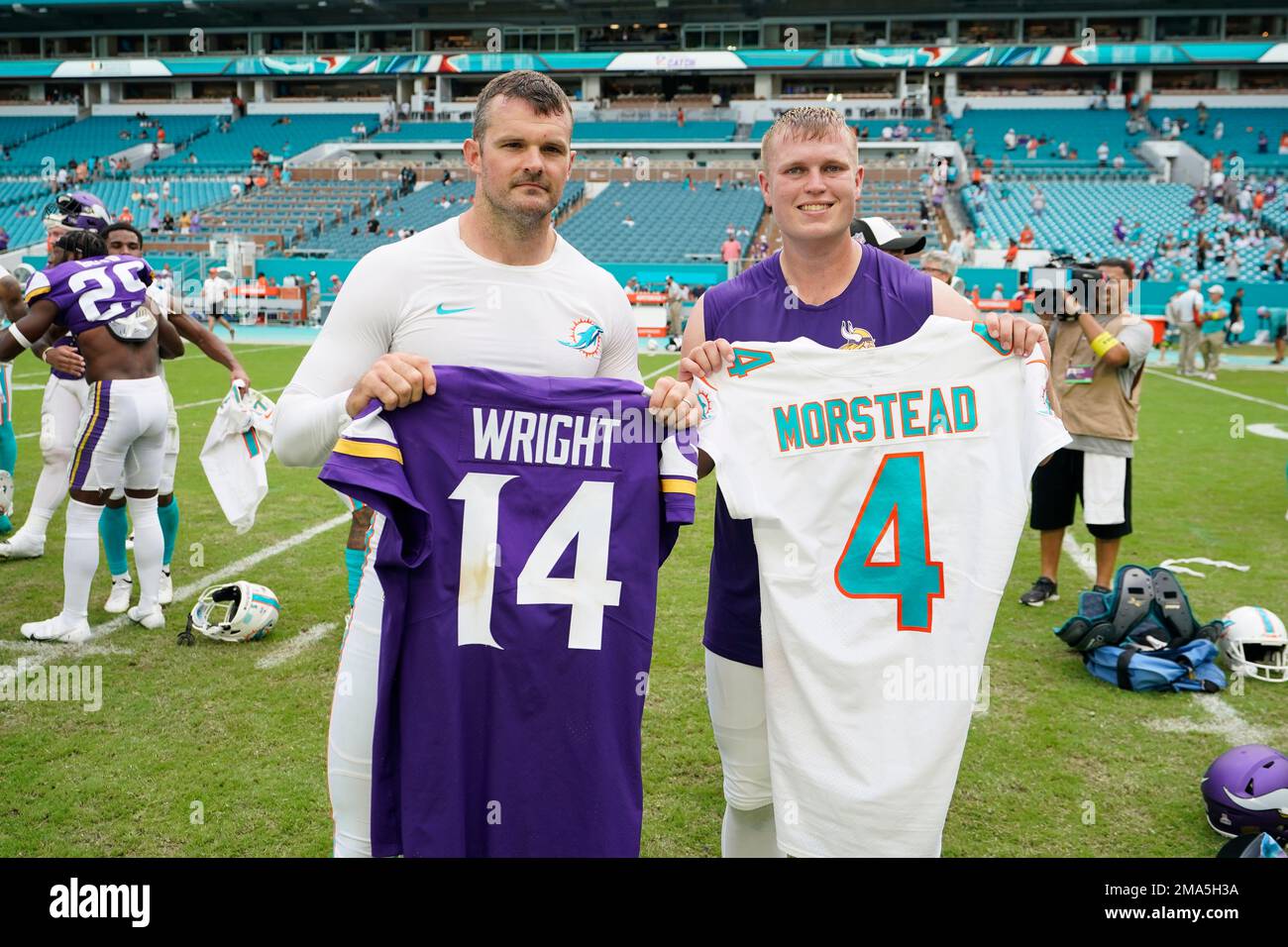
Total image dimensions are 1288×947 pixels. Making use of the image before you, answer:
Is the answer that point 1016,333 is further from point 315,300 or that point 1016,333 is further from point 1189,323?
point 315,300

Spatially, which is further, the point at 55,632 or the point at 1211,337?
the point at 1211,337

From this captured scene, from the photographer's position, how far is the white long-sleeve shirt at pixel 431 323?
2.50 meters

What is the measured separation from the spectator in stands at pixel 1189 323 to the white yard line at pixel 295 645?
727 inches

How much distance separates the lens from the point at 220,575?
6.80 meters

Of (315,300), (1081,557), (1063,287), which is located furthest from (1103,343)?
(315,300)

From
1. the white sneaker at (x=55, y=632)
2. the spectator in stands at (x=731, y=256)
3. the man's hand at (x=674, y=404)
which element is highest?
the man's hand at (x=674, y=404)

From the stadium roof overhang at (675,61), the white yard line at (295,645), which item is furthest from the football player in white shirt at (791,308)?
the stadium roof overhang at (675,61)

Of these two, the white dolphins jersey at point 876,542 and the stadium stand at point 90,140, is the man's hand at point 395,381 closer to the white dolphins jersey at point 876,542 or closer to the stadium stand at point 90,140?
the white dolphins jersey at point 876,542

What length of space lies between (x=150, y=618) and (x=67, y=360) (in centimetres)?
151

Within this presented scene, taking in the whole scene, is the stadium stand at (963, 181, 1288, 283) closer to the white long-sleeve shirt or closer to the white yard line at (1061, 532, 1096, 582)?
the white yard line at (1061, 532, 1096, 582)

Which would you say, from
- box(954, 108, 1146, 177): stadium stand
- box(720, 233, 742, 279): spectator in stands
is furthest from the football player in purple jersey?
box(954, 108, 1146, 177): stadium stand

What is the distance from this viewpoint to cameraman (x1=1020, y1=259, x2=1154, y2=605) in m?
5.91

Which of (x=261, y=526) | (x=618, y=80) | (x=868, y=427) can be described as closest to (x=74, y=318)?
(x=261, y=526)

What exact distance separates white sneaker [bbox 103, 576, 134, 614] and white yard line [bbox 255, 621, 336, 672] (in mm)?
1196
